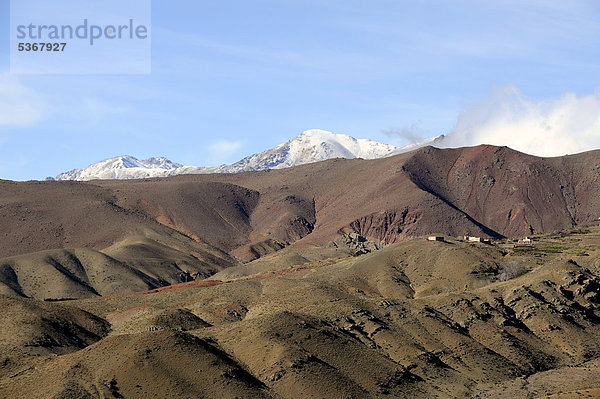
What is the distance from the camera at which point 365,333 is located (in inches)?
4808

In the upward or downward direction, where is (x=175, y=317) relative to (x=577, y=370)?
upward

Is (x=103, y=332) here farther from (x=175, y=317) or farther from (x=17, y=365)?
(x=17, y=365)

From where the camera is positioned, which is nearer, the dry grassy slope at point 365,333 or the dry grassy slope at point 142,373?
the dry grassy slope at point 142,373

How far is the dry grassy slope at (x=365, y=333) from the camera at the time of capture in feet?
323

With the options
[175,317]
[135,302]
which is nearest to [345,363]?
[175,317]

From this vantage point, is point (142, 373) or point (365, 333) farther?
point (365, 333)

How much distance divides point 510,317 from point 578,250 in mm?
52606

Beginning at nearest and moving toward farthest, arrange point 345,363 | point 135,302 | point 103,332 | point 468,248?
point 345,363 → point 103,332 → point 135,302 → point 468,248

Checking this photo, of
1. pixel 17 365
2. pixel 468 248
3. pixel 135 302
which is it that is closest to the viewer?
pixel 17 365

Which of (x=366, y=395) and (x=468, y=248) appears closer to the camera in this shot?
(x=366, y=395)

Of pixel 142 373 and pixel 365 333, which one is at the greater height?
pixel 365 333

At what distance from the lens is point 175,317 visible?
128 meters

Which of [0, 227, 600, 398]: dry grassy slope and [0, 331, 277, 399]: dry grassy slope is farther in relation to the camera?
[0, 227, 600, 398]: dry grassy slope

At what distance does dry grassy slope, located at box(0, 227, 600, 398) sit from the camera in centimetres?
9844
